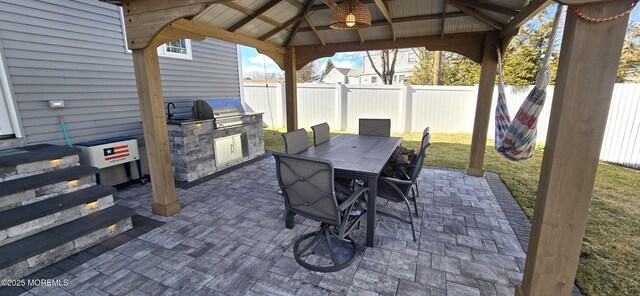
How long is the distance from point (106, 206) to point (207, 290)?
1.80m

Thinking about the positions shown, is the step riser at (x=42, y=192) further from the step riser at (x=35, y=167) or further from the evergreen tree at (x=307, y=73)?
the evergreen tree at (x=307, y=73)

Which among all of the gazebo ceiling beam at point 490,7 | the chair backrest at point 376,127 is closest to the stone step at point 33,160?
the chair backrest at point 376,127

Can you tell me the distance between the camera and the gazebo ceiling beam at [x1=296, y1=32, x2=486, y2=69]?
13.3 ft

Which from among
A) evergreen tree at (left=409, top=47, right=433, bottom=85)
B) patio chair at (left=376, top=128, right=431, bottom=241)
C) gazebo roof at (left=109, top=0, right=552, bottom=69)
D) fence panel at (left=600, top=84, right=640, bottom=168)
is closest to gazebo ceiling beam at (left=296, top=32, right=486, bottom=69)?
gazebo roof at (left=109, top=0, right=552, bottom=69)

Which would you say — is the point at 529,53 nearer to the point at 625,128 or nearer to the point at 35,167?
the point at 625,128

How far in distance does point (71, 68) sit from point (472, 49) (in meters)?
5.66

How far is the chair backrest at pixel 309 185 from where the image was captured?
1.91 m

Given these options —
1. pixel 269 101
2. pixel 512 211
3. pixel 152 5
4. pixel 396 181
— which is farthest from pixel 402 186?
pixel 269 101

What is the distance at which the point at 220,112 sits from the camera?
4723 mm

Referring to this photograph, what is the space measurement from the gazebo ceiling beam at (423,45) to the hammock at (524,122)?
1112mm

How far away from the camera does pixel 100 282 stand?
2053mm

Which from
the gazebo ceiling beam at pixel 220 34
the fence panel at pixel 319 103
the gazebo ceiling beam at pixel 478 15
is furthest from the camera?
the fence panel at pixel 319 103

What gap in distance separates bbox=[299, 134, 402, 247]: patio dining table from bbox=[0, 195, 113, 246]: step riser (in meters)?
2.23

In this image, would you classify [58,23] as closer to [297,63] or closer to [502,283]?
[297,63]
